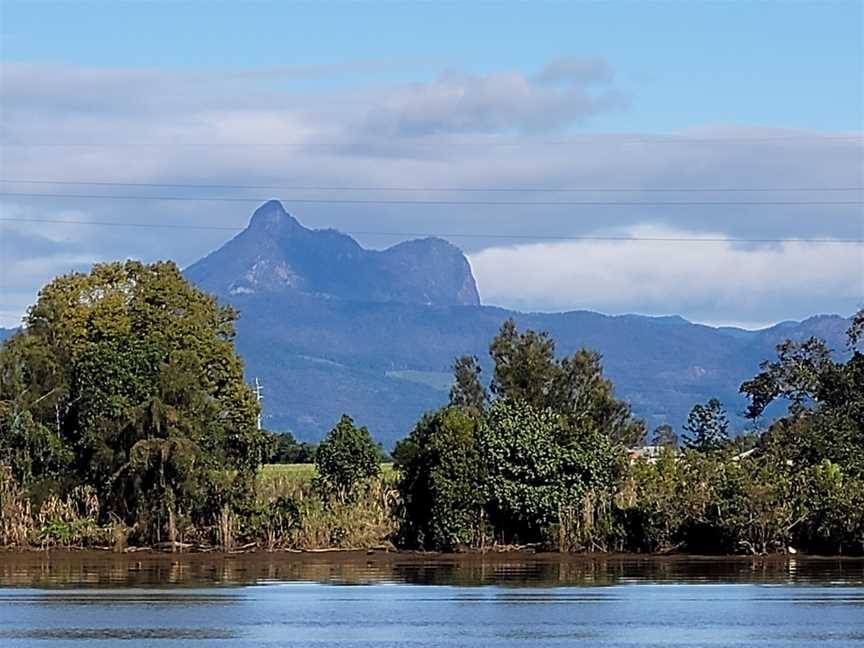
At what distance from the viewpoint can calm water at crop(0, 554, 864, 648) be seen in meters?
36.6

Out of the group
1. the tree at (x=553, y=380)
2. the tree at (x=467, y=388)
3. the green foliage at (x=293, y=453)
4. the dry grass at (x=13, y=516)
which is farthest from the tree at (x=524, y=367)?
the green foliage at (x=293, y=453)

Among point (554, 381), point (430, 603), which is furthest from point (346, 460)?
point (430, 603)

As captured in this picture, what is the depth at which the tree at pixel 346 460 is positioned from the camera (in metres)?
60.9

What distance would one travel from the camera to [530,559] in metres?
55.5

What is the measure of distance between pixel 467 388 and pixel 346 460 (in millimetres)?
22892

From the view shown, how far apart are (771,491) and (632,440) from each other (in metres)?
23.3

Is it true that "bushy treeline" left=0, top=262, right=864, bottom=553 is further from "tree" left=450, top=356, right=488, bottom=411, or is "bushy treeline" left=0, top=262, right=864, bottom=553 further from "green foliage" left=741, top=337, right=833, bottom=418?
"green foliage" left=741, top=337, right=833, bottom=418

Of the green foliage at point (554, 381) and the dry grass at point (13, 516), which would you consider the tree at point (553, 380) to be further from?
the dry grass at point (13, 516)

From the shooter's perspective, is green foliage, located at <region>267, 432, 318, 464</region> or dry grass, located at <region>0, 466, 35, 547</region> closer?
dry grass, located at <region>0, 466, 35, 547</region>

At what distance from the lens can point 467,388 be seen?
84.1 metres

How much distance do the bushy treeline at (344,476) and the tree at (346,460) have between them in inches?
2.9

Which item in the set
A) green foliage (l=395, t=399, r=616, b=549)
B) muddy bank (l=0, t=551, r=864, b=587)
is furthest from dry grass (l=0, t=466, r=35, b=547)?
green foliage (l=395, t=399, r=616, b=549)

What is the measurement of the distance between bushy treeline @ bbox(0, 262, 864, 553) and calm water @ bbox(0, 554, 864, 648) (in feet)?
4.52

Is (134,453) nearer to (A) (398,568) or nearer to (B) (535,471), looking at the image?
(A) (398,568)
